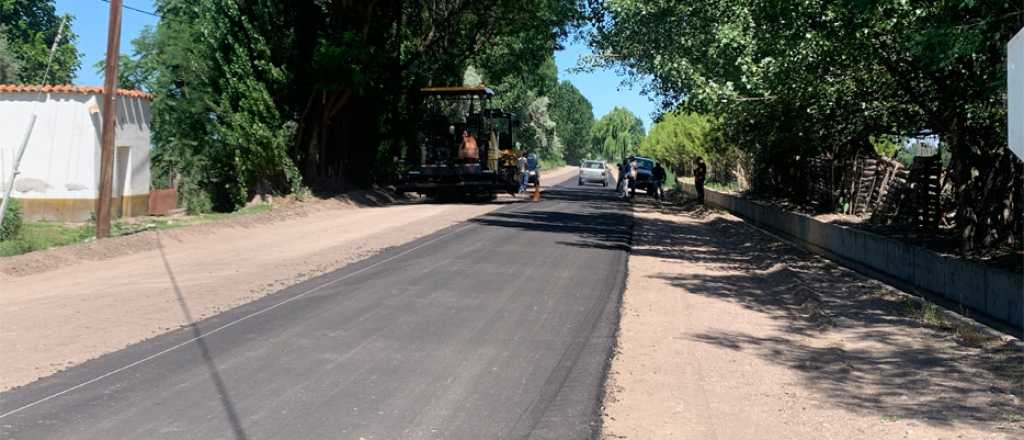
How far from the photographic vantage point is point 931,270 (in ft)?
53.4

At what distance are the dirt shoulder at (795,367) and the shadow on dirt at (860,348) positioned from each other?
22 mm

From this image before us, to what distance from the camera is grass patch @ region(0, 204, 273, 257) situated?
18.9 meters

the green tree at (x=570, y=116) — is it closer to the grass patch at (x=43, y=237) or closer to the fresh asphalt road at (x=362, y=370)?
the grass patch at (x=43, y=237)

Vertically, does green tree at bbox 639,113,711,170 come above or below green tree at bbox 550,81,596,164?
below

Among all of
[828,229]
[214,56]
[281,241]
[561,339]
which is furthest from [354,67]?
[561,339]

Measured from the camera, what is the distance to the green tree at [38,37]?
6656cm

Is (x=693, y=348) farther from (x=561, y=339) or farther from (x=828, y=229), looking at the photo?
(x=828, y=229)

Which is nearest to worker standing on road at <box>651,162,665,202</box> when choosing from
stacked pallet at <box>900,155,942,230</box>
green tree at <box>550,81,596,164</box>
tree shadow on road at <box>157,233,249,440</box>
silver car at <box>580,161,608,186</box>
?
stacked pallet at <box>900,155,942,230</box>

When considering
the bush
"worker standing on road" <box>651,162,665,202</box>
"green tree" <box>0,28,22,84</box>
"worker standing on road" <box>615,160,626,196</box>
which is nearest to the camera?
the bush

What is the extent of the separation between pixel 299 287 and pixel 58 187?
15.5 meters

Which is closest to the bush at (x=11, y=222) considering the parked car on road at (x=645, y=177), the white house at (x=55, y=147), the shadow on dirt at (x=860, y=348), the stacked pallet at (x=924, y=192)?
the white house at (x=55, y=147)

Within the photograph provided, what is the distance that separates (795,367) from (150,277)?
9.73m

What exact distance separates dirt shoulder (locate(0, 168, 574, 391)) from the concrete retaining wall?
8875 mm

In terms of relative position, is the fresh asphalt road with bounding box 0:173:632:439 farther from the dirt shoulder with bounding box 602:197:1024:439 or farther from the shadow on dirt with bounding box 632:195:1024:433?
the shadow on dirt with bounding box 632:195:1024:433
